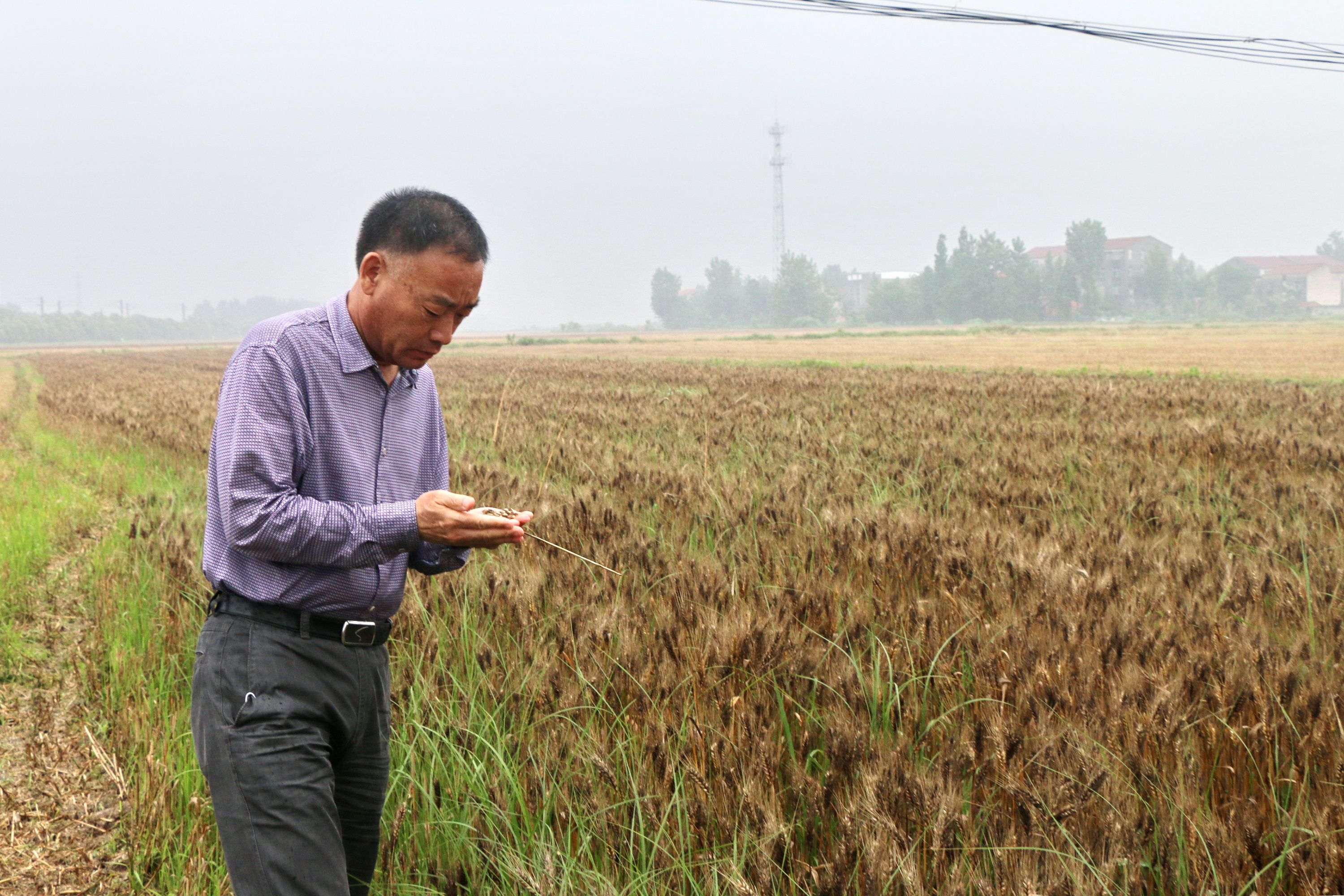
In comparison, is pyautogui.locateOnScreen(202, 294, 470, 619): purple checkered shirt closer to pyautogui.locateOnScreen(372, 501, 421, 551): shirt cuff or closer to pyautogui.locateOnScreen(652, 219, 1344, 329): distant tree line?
pyautogui.locateOnScreen(372, 501, 421, 551): shirt cuff

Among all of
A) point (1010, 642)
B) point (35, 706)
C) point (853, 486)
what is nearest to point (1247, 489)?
point (853, 486)

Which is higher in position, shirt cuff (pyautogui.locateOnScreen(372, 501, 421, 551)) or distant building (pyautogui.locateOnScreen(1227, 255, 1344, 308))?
distant building (pyautogui.locateOnScreen(1227, 255, 1344, 308))

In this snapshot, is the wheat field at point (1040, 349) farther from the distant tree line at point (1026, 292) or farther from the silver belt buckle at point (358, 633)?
the distant tree line at point (1026, 292)

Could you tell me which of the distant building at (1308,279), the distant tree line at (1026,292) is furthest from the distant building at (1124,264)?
the distant building at (1308,279)

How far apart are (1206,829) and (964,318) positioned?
143230mm

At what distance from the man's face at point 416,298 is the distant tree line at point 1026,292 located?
13622 cm

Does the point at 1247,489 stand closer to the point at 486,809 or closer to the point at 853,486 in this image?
the point at 853,486

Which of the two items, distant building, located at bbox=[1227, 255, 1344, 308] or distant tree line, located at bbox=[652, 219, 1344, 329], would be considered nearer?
distant tree line, located at bbox=[652, 219, 1344, 329]

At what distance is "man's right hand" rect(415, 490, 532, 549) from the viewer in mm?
2084

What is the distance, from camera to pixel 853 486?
5879mm

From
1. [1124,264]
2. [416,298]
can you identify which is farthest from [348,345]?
[1124,264]

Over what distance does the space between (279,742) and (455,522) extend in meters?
0.56

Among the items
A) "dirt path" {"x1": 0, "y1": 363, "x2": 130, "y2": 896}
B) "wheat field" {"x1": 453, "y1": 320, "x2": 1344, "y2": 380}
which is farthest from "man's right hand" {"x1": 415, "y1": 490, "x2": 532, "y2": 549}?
"wheat field" {"x1": 453, "y1": 320, "x2": 1344, "y2": 380}

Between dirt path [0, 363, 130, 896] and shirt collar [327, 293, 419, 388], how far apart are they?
5.98 ft
